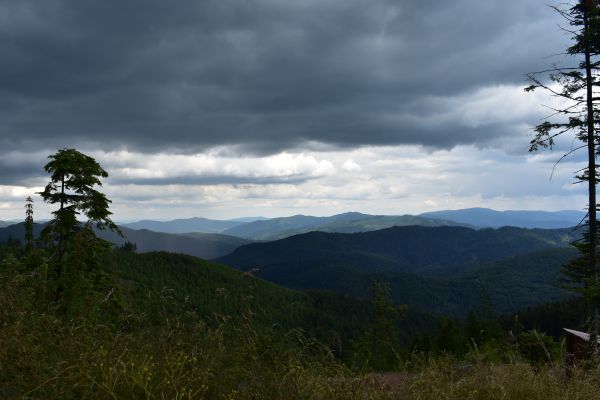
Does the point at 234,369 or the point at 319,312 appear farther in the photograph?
the point at 319,312

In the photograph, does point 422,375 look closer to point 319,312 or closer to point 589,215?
point 589,215

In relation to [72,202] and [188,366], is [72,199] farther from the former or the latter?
[188,366]

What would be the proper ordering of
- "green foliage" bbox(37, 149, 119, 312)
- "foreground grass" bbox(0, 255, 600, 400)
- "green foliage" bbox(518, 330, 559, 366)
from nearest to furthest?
"foreground grass" bbox(0, 255, 600, 400) < "green foliage" bbox(518, 330, 559, 366) < "green foliage" bbox(37, 149, 119, 312)

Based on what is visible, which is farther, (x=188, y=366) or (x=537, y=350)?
(x=537, y=350)

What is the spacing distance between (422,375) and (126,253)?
196 m

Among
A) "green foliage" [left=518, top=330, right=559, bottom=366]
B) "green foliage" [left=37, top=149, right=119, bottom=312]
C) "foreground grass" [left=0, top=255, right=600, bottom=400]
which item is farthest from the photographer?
"green foliage" [left=37, top=149, right=119, bottom=312]

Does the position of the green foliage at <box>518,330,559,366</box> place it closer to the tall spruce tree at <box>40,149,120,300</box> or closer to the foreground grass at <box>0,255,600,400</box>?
the foreground grass at <box>0,255,600,400</box>

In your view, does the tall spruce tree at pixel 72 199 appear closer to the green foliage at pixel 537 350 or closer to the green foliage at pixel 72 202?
the green foliage at pixel 72 202

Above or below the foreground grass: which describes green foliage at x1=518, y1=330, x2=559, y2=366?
below

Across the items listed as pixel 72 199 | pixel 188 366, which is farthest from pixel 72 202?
pixel 188 366

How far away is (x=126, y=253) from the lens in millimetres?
184750

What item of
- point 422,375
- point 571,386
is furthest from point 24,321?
point 571,386

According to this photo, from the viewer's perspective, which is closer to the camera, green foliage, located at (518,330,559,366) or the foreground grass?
the foreground grass

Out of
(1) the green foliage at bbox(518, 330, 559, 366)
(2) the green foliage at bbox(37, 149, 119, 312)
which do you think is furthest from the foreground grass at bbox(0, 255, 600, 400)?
(2) the green foliage at bbox(37, 149, 119, 312)
